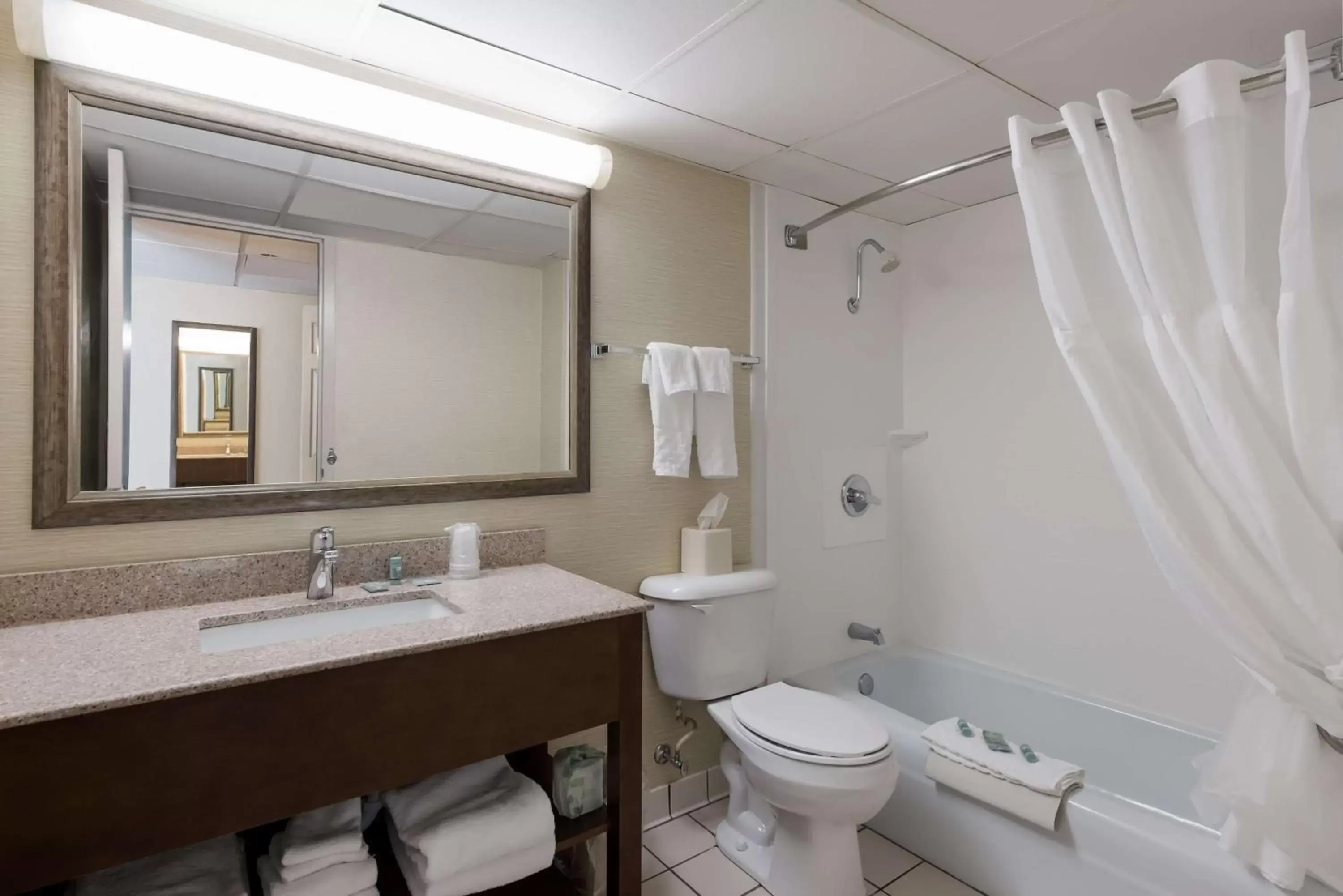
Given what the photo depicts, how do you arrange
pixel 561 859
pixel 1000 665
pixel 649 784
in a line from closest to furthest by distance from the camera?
pixel 561 859 < pixel 649 784 < pixel 1000 665

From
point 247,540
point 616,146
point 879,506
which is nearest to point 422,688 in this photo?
point 247,540

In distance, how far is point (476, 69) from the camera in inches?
62.5

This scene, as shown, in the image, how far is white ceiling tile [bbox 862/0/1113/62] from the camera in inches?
53.4

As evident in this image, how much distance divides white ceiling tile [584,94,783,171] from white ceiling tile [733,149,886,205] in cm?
7

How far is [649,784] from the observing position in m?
2.07

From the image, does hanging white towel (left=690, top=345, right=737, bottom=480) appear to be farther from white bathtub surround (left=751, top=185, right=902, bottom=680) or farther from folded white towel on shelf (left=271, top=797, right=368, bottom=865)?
folded white towel on shelf (left=271, top=797, right=368, bottom=865)

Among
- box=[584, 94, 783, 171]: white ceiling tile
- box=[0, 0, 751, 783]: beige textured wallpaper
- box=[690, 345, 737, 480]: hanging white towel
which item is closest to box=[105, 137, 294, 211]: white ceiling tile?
box=[0, 0, 751, 783]: beige textured wallpaper

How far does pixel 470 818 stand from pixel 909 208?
7.76 ft

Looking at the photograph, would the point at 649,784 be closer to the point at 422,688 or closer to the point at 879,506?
the point at 422,688

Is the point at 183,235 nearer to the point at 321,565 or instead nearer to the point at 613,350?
the point at 321,565

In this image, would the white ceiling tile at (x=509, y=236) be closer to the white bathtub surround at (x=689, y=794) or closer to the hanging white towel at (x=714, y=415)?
the hanging white towel at (x=714, y=415)

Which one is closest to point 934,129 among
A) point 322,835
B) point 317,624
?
point 317,624

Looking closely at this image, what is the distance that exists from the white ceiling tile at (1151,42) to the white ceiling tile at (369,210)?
1352 mm

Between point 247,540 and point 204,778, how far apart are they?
0.60 meters
